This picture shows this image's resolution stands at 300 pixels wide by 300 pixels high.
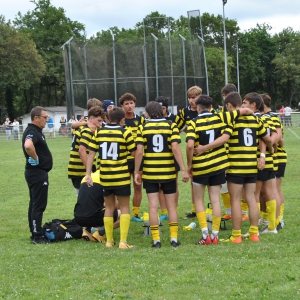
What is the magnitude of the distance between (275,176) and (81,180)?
9.80ft

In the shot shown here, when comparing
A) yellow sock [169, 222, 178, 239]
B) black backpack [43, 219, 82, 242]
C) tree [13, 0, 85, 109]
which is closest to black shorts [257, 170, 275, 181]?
yellow sock [169, 222, 178, 239]

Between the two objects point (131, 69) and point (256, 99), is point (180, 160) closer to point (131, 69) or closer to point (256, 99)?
point (256, 99)

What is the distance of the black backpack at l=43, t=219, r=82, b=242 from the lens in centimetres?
839

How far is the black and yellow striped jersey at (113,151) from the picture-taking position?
7.68 m

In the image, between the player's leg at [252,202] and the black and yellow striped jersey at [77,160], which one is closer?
the player's leg at [252,202]

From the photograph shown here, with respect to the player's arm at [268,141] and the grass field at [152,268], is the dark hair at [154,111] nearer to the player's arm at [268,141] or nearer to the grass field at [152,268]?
the player's arm at [268,141]

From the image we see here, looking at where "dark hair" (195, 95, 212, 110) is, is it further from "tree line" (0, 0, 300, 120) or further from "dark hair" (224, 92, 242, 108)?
"tree line" (0, 0, 300, 120)

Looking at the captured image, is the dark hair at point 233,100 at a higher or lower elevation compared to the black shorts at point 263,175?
higher

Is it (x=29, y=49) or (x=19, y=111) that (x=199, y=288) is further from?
(x=19, y=111)

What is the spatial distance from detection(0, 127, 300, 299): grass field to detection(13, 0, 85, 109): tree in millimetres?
58848

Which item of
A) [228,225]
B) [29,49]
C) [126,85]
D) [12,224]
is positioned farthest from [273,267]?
[29,49]

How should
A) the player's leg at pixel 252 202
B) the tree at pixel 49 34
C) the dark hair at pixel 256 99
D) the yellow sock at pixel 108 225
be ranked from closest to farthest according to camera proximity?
1. the player's leg at pixel 252 202
2. the yellow sock at pixel 108 225
3. the dark hair at pixel 256 99
4. the tree at pixel 49 34

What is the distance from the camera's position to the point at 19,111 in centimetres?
7644

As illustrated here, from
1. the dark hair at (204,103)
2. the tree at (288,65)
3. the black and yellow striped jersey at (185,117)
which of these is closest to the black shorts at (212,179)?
the dark hair at (204,103)
